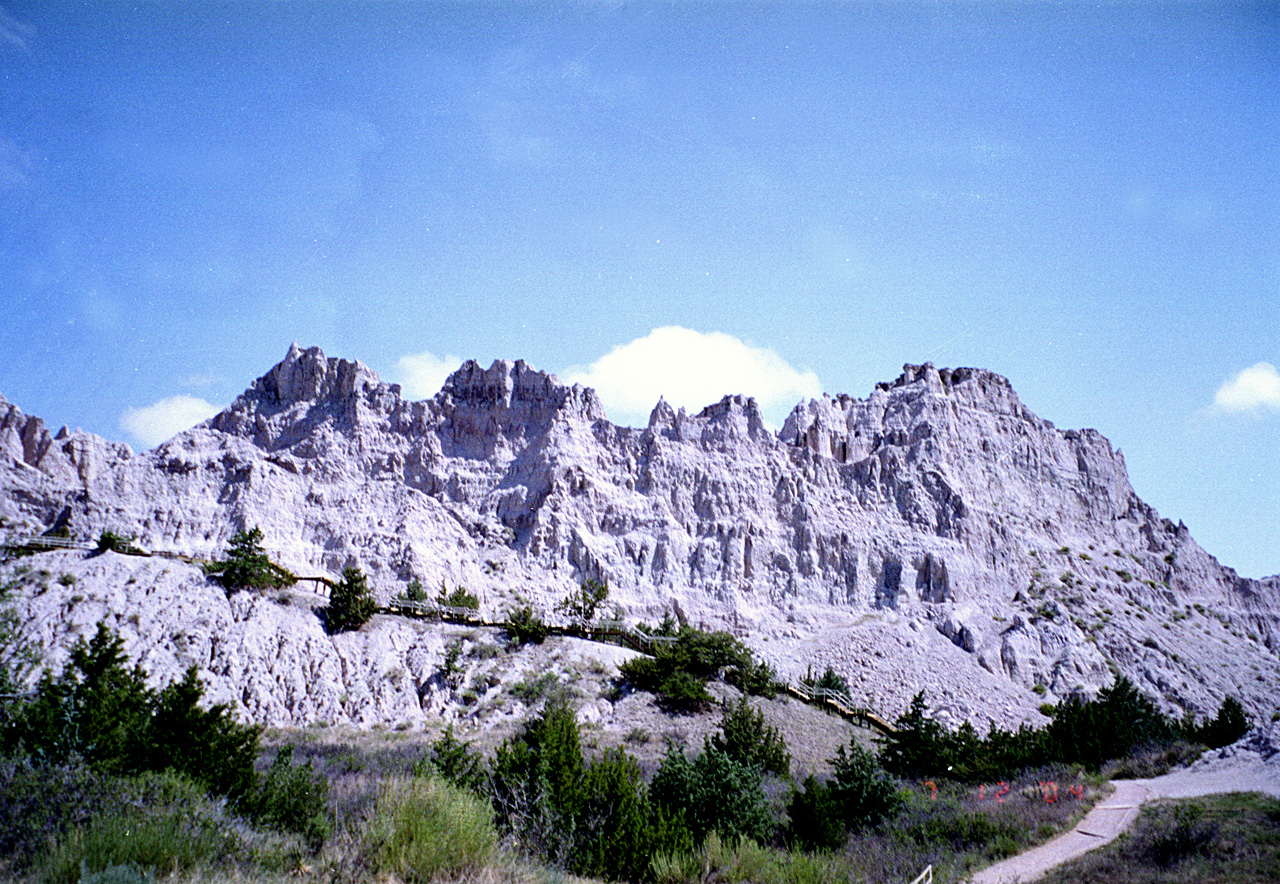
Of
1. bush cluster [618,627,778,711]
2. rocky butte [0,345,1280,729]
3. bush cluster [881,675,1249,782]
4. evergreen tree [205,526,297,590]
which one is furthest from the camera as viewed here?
rocky butte [0,345,1280,729]

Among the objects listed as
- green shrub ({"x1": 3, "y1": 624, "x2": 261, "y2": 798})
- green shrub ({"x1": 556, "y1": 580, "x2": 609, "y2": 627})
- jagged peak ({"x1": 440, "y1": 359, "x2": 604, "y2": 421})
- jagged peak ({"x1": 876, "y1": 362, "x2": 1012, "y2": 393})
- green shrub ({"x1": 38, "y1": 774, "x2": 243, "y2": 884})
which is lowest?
green shrub ({"x1": 38, "y1": 774, "x2": 243, "y2": 884})

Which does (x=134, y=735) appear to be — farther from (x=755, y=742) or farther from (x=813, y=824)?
(x=755, y=742)

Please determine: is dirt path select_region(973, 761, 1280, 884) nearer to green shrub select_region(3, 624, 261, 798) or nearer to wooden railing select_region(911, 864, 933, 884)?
wooden railing select_region(911, 864, 933, 884)

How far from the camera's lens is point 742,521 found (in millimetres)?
56344

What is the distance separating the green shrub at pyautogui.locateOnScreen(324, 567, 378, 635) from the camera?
30.0m

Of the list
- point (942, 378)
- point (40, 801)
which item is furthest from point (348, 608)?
point (942, 378)

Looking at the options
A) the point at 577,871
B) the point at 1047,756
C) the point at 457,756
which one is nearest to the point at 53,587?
the point at 457,756

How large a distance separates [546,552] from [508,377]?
16.3 metres

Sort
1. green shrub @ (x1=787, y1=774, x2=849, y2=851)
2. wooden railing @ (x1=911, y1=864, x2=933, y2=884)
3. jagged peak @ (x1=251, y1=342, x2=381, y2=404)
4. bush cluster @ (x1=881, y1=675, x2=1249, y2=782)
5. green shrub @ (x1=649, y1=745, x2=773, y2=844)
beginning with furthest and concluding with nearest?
jagged peak @ (x1=251, y1=342, x2=381, y2=404) → bush cluster @ (x1=881, y1=675, x2=1249, y2=782) → green shrub @ (x1=787, y1=774, x2=849, y2=851) → green shrub @ (x1=649, y1=745, x2=773, y2=844) → wooden railing @ (x1=911, y1=864, x2=933, y2=884)

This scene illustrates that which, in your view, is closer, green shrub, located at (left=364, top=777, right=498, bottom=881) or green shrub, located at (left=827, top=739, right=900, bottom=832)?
green shrub, located at (left=364, top=777, right=498, bottom=881)

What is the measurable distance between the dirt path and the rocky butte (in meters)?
27.2

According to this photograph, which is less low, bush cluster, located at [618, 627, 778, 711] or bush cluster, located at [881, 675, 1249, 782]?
bush cluster, located at [618, 627, 778, 711]

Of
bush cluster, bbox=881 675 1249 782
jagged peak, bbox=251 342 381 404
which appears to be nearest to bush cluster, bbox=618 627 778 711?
bush cluster, bbox=881 675 1249 782

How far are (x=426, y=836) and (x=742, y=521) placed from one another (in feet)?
160
